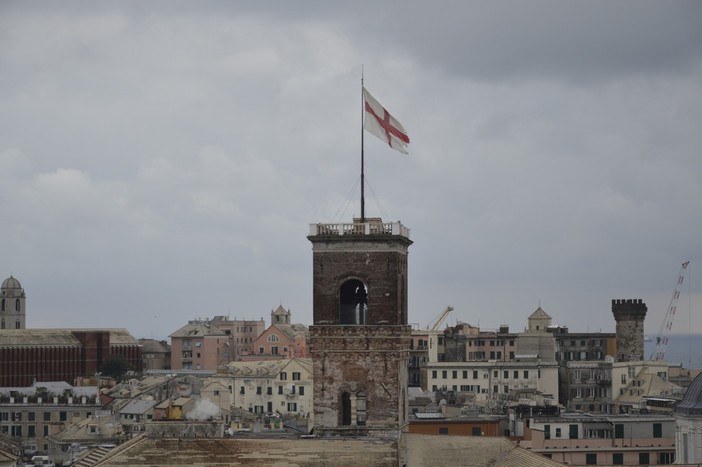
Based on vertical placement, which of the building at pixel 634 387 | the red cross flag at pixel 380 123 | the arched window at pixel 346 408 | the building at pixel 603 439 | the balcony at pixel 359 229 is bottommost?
the building at pixel 603 439

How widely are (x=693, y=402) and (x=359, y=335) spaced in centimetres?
3452

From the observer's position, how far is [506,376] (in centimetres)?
19588

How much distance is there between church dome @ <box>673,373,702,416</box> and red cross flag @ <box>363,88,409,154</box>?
32.6 metres

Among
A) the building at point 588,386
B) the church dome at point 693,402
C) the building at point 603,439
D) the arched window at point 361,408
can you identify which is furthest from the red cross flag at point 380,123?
the building at point 588,386

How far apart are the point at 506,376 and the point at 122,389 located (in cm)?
4495

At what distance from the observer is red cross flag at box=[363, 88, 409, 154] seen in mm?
89562

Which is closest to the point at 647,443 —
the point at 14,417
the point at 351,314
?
the point at 351,314

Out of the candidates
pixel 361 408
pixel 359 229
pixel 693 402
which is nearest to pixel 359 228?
pixel 359 229

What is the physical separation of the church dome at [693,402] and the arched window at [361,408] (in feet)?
110

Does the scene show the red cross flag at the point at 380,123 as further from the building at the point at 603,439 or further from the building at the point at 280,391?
the building at the point at 280,391

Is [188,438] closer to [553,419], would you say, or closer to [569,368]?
[553,419]

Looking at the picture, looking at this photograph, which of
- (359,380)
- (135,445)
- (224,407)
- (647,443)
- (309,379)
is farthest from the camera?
(309,379)

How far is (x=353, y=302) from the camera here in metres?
89.1

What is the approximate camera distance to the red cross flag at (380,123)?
89.6 m
